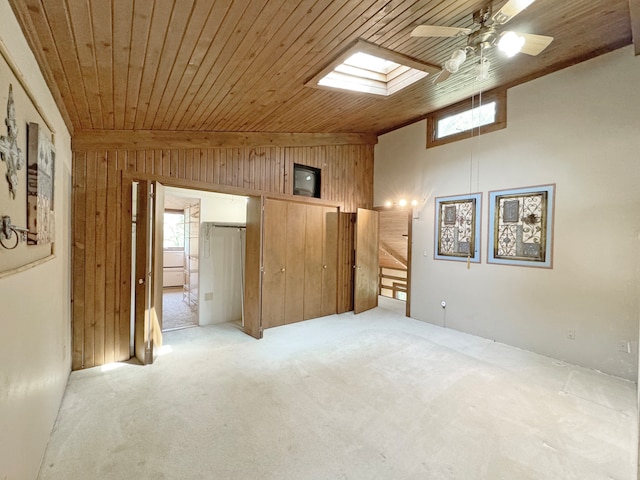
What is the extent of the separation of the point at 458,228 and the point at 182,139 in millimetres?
4120

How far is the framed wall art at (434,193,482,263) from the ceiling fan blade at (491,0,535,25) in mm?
2480

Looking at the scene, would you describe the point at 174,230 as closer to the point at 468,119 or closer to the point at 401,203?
the point at 401,203

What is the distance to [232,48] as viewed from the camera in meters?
1.95

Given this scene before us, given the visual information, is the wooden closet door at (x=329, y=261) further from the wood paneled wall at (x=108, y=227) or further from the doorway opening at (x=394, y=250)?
the wood paneled wall at (x=108, y=227)

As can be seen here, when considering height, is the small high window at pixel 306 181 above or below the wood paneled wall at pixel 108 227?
above

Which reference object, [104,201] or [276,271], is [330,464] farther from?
[104,201]

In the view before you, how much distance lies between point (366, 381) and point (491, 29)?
128 inches

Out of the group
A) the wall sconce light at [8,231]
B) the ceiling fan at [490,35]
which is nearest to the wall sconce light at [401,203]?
the ceiling fan at [490,35]

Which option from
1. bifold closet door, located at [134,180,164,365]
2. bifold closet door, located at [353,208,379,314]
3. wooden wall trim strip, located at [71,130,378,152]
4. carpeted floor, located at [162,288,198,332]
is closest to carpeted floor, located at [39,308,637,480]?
bifold closet door, located at [134,180,164,365]

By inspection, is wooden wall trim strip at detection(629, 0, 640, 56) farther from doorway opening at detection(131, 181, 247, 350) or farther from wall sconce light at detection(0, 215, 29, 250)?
doorway opening at detection(131, 181, 247, 350)

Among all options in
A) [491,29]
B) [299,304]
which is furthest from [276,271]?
[491,29]

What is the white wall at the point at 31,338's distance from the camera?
1175 mm

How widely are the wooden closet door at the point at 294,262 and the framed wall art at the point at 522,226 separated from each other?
2.84m

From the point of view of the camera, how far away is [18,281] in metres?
1.31
